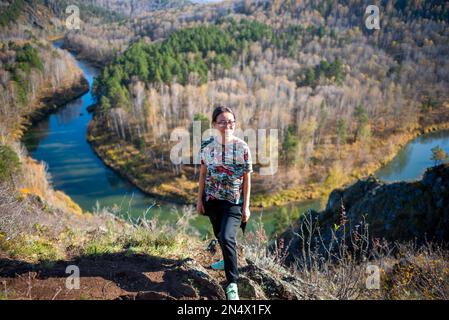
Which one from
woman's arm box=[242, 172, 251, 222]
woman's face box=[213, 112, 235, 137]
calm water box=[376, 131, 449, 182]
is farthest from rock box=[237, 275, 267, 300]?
calm water box=[376, 131, 449, 182]

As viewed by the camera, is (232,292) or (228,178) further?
(228,178)

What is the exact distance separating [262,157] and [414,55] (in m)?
49.0

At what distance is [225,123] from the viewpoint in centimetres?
334

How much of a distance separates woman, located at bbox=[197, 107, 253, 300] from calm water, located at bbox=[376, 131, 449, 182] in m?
28.0

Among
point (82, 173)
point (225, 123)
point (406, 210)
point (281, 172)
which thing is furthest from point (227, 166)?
point (82, 173)

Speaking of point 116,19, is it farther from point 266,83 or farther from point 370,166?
point 370,166

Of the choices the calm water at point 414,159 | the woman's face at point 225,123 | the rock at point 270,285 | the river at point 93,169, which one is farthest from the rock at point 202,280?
the calm water at point 414,159

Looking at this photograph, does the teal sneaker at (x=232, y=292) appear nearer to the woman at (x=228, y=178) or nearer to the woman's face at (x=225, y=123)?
the woman at (x=228, y=178)

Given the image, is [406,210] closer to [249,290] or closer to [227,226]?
[249,290]

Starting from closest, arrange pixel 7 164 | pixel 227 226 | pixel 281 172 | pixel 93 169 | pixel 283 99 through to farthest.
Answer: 1. pixel 227 226
2. pixel 7 164
3. pixel 281 172
4. pixel 93 169
5. pixel 283 99

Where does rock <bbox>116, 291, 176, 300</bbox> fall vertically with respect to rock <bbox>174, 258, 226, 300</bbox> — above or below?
above

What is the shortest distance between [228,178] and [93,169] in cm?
3032

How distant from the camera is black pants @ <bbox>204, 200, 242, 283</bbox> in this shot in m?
3.25

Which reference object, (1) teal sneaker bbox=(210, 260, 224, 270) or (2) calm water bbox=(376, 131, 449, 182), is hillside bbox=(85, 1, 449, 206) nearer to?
(2) calm water bbox=(376, 131, 449, 182)
